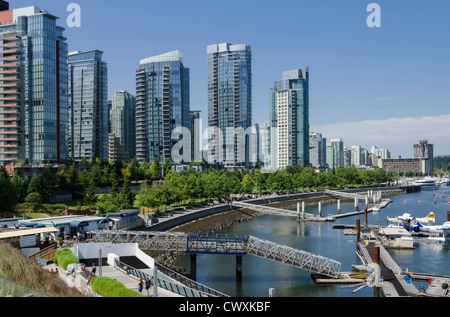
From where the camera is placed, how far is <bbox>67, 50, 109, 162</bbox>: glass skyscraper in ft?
474

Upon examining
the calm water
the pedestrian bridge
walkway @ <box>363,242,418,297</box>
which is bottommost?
the calm water

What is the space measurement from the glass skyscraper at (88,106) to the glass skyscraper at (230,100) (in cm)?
4926

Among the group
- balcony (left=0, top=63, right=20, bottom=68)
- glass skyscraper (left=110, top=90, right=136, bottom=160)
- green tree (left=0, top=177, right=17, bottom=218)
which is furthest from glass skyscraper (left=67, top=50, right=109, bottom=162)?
green tree (left=0, top=177, right=17, bottom=218)

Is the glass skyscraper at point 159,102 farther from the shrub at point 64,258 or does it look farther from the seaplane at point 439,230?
the shrub at point 64,258

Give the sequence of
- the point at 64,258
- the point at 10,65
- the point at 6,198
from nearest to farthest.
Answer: the point at 64,258 → the point at 6,198 → the point at 10,65

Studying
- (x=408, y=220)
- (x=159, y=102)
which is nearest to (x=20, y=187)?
(x=408, y=220)

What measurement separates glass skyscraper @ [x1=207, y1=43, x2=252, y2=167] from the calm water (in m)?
101

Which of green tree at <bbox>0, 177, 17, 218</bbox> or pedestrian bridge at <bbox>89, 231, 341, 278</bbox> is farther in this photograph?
green tree at <bbox>0, 177, 17, 218</bbox>

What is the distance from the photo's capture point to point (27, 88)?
3654 inches

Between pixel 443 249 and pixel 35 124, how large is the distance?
81860 mm

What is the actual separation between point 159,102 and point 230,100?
39360 millimetres

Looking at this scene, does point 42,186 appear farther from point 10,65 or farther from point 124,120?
point 124,120

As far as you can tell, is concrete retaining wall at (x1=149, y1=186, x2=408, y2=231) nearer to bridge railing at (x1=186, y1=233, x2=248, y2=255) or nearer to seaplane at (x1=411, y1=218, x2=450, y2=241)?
bridge railing at (x1=186, y1=233, x2=248, y2=255)
